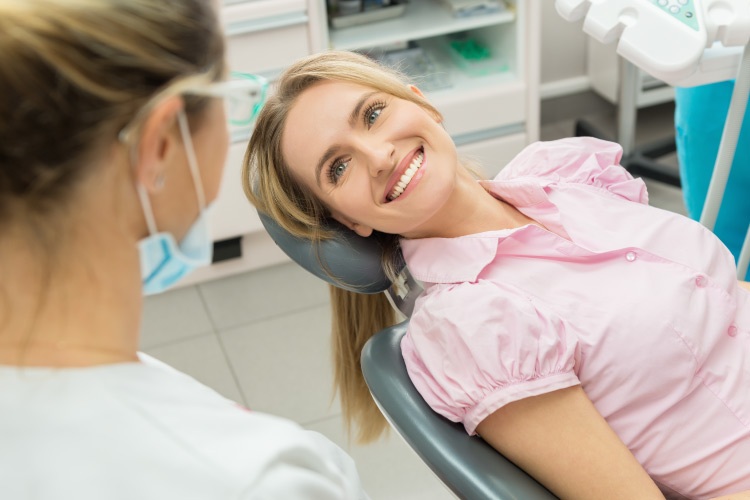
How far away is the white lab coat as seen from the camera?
0.81 meters

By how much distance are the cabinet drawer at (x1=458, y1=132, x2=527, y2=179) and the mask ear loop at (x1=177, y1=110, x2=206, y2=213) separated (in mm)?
2118

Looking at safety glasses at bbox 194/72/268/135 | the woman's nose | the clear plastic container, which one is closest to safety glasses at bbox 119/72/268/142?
safety glasses at bbox 194/72/268/135

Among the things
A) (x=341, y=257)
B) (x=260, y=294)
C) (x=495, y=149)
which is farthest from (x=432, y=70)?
(x=341, y=257)

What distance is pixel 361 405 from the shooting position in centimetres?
172

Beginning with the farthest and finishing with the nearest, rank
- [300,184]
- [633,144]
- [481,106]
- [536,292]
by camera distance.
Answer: [633,144]
[481,106]
[300,184]
[536,292]

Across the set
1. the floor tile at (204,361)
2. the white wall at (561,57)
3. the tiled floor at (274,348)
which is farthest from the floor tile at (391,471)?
the white wall at (561,57)

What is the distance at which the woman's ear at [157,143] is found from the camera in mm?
819

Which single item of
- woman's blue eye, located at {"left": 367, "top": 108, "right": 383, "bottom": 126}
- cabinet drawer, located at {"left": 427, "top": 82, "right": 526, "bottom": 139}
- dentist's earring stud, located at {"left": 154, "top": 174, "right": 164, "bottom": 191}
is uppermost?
dentist's earring stud, located at {"left": 154, "top": 174, "right": 164, "bottom": 191}

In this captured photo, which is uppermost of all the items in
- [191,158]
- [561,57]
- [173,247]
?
[191,158]

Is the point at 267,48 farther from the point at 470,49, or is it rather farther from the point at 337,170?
the point at 337,170

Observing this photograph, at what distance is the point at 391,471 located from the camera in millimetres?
2264

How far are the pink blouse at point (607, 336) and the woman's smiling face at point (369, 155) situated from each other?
3.8 inches

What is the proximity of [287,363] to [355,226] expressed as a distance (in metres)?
1.15

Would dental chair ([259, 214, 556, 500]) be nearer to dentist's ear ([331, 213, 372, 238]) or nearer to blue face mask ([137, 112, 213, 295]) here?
dentist's ear ([331, 213, 372, 238])
